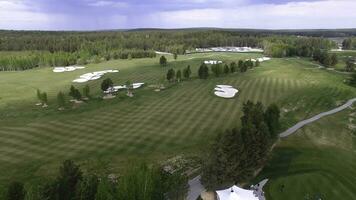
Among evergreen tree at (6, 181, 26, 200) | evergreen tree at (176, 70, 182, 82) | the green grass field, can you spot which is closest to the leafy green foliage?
evergreen tree at (176, 70, 182, 82)

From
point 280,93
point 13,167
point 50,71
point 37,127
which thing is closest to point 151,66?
point 50,71

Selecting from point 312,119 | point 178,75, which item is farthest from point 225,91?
point 312,119

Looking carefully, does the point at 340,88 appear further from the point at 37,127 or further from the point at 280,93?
the point at 37,127

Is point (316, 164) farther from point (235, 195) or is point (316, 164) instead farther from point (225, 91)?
point (225, 91)

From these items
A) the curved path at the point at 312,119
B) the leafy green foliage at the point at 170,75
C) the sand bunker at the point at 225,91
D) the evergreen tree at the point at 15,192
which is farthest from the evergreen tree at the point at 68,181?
the leafy green foliage at the point at 170,75

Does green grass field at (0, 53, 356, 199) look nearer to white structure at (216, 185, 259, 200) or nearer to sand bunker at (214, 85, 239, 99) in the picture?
sand bunker at (214, 85, 239, 99)

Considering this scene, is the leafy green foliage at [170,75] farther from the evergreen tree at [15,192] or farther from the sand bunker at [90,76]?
the evergreen tree at [15,192]

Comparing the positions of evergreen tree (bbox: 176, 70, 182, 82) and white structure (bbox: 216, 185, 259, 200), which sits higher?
evergreen tree (bbox: 176, 70, 182, 82)
